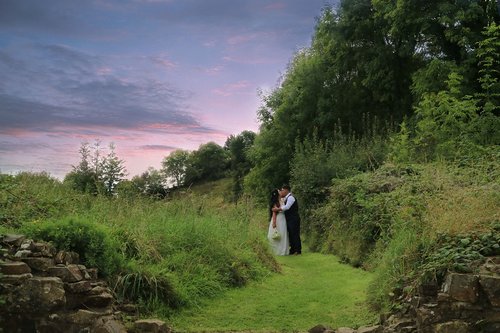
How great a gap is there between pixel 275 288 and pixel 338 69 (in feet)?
70.5

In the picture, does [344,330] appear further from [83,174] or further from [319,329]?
[83,174]

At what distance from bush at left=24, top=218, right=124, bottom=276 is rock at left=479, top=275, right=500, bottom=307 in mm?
5190

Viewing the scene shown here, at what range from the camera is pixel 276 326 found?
25.2 feet

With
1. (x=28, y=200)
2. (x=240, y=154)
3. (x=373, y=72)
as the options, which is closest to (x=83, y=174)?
(x=28, y=200)

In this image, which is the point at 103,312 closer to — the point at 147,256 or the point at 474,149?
the point at 147,256

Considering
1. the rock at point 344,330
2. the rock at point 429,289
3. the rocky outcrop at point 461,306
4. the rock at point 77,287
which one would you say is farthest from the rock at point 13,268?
the rock at point 429,289

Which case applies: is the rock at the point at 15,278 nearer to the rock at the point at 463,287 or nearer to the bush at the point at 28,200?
the bush at the point at 28,200

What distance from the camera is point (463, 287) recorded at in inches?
244

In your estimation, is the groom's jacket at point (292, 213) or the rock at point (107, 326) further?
the groom's jacket at point (292, 213)

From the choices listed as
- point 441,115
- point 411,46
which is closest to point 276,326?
point 441,115

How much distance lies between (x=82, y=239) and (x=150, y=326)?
1763 millimetres

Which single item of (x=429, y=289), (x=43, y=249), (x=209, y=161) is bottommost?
(x=429, y=289)

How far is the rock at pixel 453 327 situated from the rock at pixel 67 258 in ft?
16.5

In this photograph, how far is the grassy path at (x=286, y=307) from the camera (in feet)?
25.2
